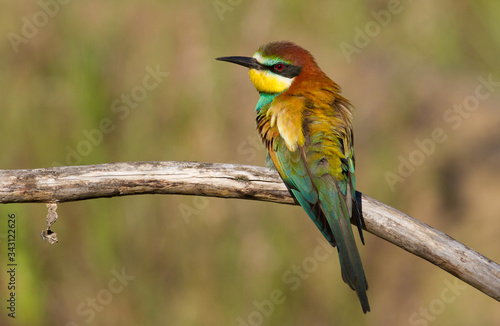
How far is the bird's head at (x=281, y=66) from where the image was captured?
3422 mm

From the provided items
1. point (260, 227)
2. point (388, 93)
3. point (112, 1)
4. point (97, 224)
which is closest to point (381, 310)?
point (260, 227)

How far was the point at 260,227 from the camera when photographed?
394 centimetres

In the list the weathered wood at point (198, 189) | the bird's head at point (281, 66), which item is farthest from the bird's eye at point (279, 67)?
the weathered wood at point (198, 189)

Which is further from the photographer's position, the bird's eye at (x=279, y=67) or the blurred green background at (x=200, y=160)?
the blurred green background at (x=200, y=160)

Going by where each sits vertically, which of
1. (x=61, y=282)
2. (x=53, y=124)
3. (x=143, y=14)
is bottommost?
(x=61, y=282)

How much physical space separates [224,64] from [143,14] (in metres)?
0.68

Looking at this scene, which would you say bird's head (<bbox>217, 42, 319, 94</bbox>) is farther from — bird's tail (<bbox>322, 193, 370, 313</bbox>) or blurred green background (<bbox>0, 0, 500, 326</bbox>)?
bird's tail (<bbox>322, 193, 370, 313</bbox>)

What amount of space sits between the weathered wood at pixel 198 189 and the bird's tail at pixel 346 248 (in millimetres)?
99

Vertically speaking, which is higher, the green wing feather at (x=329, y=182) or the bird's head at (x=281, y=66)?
the bird's head at (x=281, y=66)

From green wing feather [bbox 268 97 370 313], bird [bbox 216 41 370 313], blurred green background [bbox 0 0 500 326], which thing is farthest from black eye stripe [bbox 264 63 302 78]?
blurred green background [bbox 0 0 500 326]

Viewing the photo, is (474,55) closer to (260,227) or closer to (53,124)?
(260,227)

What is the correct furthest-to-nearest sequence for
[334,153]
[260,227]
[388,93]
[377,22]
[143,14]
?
[377,22] < [388,93] < [143,14] < [260,227] < [334,153]

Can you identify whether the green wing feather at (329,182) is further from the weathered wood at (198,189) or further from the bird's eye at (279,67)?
the bird's eye at (279,67)

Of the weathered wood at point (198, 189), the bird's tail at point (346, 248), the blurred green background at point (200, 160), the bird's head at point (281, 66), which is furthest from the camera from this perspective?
the blurred green background at point (200, 160)
